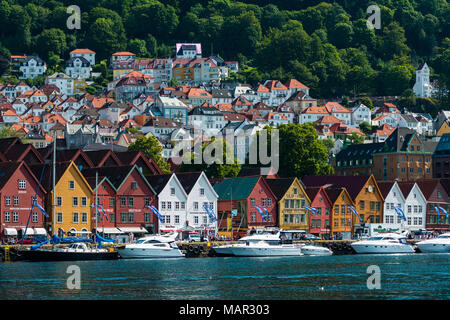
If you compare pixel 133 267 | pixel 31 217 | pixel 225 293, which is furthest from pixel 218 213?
pixel 225 293

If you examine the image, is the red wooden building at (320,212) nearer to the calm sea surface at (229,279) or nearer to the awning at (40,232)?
the calm sea surface at (229,279)

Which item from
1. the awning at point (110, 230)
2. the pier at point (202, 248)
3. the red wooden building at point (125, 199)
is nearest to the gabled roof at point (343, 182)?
the pier at point (202, 248)

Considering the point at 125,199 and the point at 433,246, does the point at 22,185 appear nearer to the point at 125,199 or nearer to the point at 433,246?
the point at 125,199

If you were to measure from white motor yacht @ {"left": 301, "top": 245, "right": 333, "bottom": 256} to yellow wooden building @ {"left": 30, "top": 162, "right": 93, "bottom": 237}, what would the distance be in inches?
790

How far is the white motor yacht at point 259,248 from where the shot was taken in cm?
9150

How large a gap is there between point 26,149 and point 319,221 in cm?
3199

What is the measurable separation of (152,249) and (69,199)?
12.9 metres

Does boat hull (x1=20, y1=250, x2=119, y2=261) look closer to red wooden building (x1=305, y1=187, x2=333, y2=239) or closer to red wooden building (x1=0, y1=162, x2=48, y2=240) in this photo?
red wooden building (x1=0, y1=162, x2=48, y2=240)

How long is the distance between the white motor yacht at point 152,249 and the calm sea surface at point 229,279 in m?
1.36

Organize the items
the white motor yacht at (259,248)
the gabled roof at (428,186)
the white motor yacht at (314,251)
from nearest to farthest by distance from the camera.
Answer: the white motor yacht at (259,248), the white motor yacht at (314,251), the gabled roof at (428,186)

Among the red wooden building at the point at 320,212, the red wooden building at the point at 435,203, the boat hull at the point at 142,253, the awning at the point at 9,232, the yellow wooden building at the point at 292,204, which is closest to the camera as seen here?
the boat hull at the point at 142,253

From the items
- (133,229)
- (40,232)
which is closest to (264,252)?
(133,229)

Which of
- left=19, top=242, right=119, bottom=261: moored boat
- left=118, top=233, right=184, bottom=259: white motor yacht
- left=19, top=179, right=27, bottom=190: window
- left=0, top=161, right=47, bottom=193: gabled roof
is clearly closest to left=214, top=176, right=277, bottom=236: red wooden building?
left=118, top=233, right=184, bottom=259: white motor yacht

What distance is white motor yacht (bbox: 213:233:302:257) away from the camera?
91500mm
